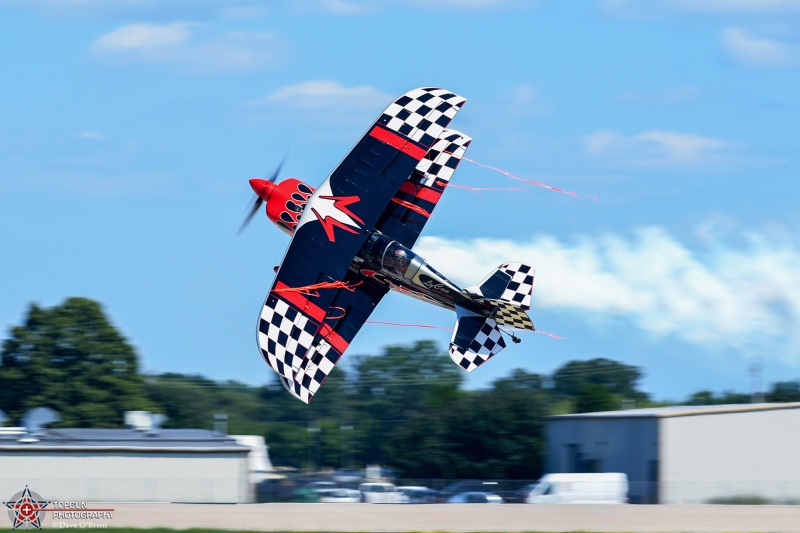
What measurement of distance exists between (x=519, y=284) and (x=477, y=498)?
41.2 ft

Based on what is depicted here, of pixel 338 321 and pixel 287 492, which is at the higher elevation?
pixel 338 321

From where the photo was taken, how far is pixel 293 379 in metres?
22.0

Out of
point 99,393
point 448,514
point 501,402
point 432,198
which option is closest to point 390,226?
point 432,198

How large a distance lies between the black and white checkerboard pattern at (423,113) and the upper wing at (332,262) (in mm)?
28

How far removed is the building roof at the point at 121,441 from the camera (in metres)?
35.4

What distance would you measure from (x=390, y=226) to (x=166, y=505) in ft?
35.2

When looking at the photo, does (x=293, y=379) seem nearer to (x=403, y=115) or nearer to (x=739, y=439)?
(x=403, y=115)

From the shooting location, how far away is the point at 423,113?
25562 mm

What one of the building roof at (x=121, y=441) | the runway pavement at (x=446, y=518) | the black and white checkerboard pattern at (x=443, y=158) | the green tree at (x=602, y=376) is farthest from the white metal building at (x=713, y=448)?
the green tree at (x=602, y=376)

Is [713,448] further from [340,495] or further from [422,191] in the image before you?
[422,191]

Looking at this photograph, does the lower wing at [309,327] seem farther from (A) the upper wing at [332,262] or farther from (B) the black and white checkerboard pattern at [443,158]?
(B) the black and white checkerboard pattern at [443,158]

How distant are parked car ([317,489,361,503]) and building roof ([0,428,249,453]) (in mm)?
2771

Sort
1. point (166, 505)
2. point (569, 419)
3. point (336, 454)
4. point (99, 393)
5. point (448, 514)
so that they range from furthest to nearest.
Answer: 1. point (336, 454)
2. point (99, 393)
3. point (569, 419)
4. point (166, 505)
5. point (448, 514)

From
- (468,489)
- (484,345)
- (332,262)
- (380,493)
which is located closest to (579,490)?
(468,489)
